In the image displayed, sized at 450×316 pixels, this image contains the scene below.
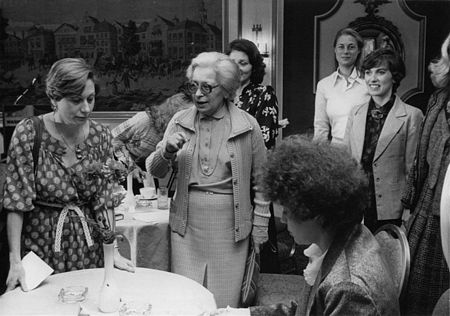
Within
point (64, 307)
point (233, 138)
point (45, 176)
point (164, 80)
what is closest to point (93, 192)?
point (45, 176)

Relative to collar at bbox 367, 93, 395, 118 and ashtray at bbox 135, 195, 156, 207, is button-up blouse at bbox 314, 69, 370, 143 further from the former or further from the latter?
ashtray at bbox 135, 195, 156, 207

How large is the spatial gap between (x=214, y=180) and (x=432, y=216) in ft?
2.79

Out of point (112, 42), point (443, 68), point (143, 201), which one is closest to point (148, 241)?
point (143, 201)

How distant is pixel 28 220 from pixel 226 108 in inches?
37.2

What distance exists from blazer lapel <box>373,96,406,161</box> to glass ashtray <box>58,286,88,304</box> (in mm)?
1556

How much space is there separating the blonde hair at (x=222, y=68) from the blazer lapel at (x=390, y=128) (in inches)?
31.3

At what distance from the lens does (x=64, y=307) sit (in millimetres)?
1652

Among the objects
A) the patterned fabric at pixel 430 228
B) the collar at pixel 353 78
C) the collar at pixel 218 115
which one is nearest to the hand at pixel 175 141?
the collar at pixel 218 115

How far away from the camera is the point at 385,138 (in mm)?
2709

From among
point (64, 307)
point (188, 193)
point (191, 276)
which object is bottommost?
point (191, 276)

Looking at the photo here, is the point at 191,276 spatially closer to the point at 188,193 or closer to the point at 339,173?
the point at 188,193

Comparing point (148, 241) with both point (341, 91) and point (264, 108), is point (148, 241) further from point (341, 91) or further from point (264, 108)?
point (341, 91)

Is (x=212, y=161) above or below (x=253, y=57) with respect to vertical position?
below

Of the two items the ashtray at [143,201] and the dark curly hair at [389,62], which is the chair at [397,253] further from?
the ashtray at [143,201]
